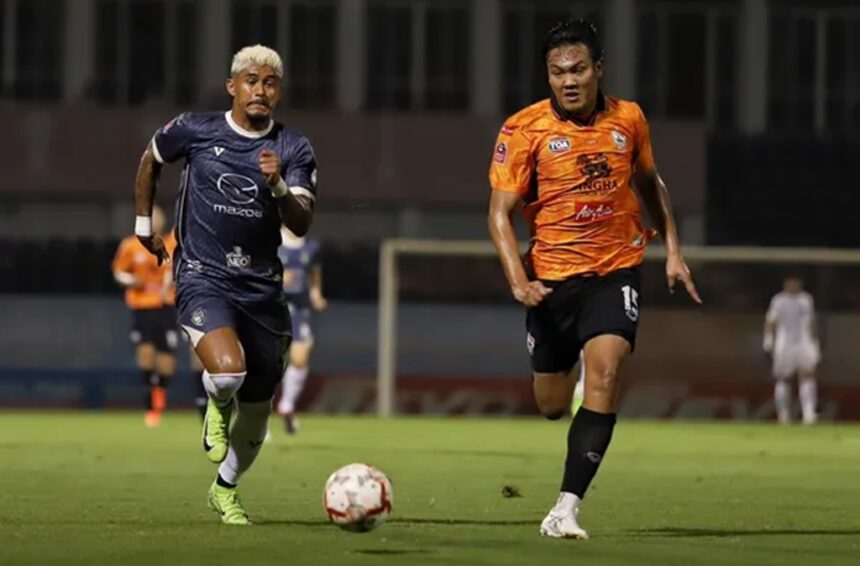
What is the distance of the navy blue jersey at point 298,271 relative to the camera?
2116cm

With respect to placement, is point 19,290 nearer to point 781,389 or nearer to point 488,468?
point 781,389

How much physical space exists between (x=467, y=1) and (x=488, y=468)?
26.1m

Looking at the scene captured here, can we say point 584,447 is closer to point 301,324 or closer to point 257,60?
point 257,60

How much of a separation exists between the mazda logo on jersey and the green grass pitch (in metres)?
1.50

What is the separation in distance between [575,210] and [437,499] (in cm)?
309

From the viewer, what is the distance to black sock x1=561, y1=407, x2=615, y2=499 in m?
9.57

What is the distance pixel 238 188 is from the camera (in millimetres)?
10328

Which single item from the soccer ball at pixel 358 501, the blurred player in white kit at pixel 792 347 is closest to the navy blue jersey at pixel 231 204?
the soccer ball at pixel 358 501

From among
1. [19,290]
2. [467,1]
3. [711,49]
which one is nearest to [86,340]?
[19,290]

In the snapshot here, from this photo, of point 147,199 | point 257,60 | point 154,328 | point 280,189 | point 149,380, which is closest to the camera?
point 280,189

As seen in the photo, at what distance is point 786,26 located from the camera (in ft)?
137

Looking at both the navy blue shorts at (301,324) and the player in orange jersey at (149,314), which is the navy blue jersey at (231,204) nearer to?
the navy blue shorts at (301,324)

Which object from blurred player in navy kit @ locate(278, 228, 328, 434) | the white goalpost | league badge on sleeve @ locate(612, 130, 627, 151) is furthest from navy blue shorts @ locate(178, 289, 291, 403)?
the white goalpost

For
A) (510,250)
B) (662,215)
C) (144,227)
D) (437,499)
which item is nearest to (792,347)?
(437,499)
